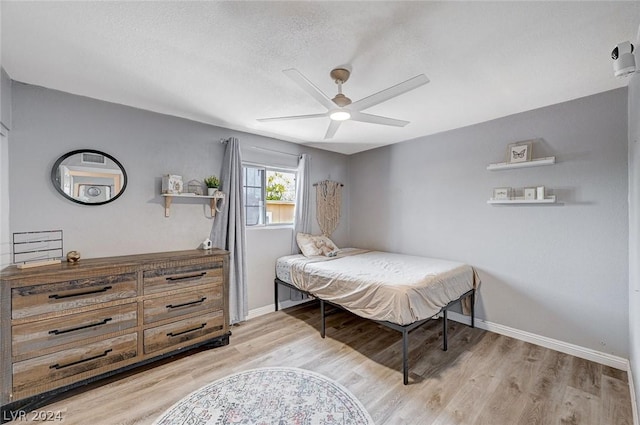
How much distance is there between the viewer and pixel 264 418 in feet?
5.91

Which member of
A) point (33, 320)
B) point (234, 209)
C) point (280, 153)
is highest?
point (280, 153)

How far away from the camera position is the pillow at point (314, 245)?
12.5ft

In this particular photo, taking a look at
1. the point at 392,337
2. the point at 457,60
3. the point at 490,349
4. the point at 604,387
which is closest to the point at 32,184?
the point at 457,60

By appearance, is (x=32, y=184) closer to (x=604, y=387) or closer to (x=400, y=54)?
(x=400, y=54)

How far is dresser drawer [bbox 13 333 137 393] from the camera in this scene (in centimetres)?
183

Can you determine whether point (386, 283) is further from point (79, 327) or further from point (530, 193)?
point (79, 327)

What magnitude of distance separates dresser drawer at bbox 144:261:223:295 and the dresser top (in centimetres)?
10

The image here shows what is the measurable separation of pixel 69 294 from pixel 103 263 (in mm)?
293

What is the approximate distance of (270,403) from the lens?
1.94m

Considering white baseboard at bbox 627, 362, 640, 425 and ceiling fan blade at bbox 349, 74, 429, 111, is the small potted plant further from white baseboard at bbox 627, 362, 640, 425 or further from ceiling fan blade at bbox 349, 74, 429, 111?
white baseboard at bbox 627, 362, 640, 425

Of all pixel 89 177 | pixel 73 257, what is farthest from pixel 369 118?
pixel 73 257

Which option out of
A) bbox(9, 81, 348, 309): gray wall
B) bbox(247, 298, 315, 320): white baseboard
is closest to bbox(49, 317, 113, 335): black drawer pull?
bbox(9, 81, 348, 309): gray wall

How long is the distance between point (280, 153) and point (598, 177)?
3522 millimetres

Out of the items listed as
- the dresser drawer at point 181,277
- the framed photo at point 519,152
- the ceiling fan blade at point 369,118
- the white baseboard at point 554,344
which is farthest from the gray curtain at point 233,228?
the framed photo at point 519,152
